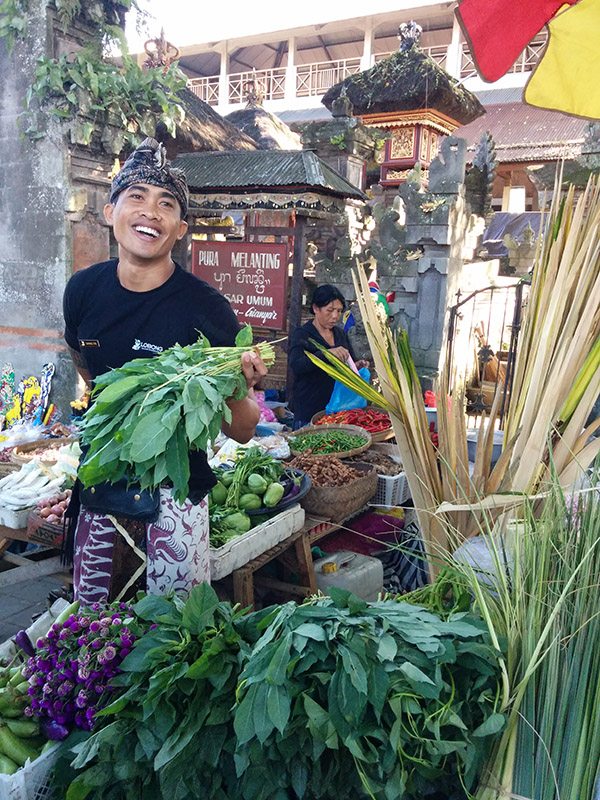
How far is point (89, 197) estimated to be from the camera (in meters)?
6.57

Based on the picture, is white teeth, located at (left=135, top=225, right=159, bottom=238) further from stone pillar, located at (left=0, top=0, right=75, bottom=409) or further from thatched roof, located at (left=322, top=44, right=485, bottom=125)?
thatched roof, located at (left=322, top=44, right=485, bottom=125)

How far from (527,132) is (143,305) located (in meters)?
16.1

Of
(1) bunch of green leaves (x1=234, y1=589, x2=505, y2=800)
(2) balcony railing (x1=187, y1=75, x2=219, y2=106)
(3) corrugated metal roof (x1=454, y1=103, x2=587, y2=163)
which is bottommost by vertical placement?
(1) bunch of green leaves (x1=234, y1=589, x2=505, y2=800)

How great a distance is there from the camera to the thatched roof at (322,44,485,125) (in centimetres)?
1179

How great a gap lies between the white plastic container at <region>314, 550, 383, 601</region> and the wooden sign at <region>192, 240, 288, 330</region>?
3.54 meters

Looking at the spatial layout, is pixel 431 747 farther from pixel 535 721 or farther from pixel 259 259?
pixel 259 259

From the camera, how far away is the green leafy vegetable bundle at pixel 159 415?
6.16 feet

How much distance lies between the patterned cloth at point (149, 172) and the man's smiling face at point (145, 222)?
0.02m

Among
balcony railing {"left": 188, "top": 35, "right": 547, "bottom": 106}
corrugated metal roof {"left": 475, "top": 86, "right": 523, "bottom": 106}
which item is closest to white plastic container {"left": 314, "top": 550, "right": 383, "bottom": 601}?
corrugated metal roof {"left": 475, "top": 86, "right": 523, "bottom": 106}

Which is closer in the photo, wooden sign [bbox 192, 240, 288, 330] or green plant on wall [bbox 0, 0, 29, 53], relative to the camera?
green plant on wall [bbox 0, 0, 29, 53]

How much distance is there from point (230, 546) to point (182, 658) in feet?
3.52

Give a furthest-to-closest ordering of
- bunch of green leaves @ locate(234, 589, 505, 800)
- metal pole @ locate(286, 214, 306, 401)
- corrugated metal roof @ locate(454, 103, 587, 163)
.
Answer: corrugated metal roof @ locate(454, 103, 587, 163) < metal pole @ locate(286, 214, 306, 401) < bunch of green leaves @ locate(234, 589, 505, 800)

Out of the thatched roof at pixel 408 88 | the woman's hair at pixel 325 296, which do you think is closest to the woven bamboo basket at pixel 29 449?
the woman's hair at pixel 325 296

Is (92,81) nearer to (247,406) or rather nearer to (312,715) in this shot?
(247,406)
